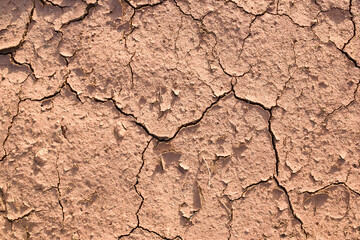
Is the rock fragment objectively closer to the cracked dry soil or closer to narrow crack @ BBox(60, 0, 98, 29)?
the cracked dry soil

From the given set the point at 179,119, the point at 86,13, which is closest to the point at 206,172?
the point at 179,119

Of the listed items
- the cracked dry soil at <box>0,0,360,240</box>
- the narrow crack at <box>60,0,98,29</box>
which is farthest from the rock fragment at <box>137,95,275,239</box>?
the narrow crack at <box>60,0,98,29</box>

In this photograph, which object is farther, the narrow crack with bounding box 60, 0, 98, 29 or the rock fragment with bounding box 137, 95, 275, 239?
the narrow crack with bounding box 60, 0, 98, 29

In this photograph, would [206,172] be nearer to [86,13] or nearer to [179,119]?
[179,119]

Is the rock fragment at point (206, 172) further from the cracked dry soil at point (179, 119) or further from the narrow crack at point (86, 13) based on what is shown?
the narrow crack at point (86, 13)

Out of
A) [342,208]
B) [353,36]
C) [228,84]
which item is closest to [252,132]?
[228,84]

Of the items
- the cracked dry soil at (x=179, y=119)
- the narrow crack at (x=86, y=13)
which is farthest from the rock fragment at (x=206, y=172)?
the narrow crack at (x=86, y=13)

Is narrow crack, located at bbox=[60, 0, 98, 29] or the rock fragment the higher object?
narrow crack, located at bbox=[60, 0, 98, 29]

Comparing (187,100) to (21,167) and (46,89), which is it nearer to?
(46,89)

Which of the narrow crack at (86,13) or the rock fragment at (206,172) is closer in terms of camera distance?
the rock fragment at (206,172)
